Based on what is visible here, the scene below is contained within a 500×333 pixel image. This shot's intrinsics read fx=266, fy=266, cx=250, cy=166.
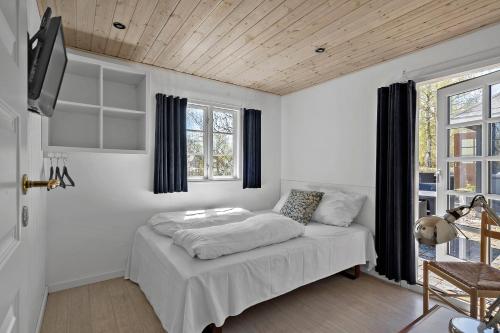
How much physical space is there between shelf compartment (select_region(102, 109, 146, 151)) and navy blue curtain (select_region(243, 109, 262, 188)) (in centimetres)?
143

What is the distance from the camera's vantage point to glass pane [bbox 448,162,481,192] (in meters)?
2.34

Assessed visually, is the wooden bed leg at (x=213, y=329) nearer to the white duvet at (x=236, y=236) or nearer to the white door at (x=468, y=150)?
the white duvet at (x=236, y=236)

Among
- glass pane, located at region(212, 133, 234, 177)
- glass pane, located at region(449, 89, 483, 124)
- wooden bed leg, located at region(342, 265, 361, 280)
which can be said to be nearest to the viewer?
glass pane, located at region(449, 89, 483, 124)

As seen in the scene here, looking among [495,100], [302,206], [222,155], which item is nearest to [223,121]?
[222,155]

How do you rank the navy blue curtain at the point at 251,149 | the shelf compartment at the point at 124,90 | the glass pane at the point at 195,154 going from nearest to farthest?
the shelf compartment at the point at 124,90, the glass pane at the point at 195,154, the navy blue curtain at the point at 251,149

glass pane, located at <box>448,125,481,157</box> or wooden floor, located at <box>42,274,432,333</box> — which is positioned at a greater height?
glass pane, located at <box>448,125,481,157</box>

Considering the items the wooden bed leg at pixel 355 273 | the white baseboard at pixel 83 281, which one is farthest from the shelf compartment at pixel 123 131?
the wooden bed leg at pixel 355 273

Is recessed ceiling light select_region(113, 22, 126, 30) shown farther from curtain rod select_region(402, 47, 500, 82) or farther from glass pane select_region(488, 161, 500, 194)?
glass pane select_region(488, 161, 500, 194)

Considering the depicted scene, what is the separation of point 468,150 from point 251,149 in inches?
93.7

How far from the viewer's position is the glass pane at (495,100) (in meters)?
2.21

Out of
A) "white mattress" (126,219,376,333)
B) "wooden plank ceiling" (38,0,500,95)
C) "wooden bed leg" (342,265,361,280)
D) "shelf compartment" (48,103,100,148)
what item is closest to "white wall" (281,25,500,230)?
"wooden plank ceiling" (38,0,500,95)

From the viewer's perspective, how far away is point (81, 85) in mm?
2650

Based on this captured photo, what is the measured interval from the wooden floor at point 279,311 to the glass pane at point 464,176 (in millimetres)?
1084

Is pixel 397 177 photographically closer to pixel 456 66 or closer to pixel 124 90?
pixel 456 66
